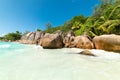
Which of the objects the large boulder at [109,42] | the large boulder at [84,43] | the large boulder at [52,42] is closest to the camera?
the large boulder at [109,42]

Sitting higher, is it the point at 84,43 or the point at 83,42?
the point at 83,42

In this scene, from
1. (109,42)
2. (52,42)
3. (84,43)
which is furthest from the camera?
(52,42)

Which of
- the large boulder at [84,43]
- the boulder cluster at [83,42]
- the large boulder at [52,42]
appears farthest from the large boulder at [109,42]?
the large boulder at [52,42]

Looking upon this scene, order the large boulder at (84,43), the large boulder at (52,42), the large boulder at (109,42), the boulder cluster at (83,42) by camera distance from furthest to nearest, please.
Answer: the large boulder at (52,42) → the large boulder at (84,43) → the boulder cluster at (83,42) → the large boulder at (109,42)

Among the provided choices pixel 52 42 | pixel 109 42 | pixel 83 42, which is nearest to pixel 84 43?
pixel 83 42

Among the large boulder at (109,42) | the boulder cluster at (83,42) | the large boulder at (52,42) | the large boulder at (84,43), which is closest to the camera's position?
the large boulder at (109,42)

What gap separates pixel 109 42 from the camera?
37.1 feet

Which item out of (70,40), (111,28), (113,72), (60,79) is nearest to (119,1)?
(111,28)

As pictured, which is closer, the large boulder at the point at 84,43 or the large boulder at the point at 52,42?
the large boulder at the point at 84,43

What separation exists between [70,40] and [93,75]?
41.3 feet

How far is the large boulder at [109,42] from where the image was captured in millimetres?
10766

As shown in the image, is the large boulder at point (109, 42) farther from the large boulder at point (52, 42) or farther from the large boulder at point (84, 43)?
the large boulder at point (52, 42)

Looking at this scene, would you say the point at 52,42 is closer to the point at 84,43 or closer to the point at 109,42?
the point at 84,43

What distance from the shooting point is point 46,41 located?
15.5m
